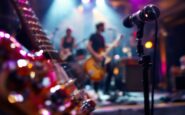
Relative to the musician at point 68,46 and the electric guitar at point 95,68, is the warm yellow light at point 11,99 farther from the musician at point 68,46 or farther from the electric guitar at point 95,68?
the musician at point 68,46

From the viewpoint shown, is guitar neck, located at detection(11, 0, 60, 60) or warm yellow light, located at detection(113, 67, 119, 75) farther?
warm yellow light, located at detection(113, 67, 119, 75)

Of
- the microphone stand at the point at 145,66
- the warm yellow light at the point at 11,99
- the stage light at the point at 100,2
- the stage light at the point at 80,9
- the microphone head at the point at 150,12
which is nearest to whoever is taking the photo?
the warm yellow light at the point at 11,99

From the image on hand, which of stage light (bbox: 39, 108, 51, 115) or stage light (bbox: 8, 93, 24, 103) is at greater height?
stage light (bbox: 8, 93, 24, 103)

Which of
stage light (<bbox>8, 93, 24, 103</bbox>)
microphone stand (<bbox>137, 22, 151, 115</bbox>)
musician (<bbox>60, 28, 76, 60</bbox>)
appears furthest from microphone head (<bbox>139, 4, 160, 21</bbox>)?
musician (<bbox>60, 28, 76, 60</bbox>)

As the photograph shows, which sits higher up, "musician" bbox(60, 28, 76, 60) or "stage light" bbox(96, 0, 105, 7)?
"stage light" bbox(96, 0, 105, 7)

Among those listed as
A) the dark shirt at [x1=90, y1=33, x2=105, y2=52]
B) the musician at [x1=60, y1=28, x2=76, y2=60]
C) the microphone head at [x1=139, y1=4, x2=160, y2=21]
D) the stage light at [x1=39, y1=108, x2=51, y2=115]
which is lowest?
the stage light at [x1=39, y1=108, x2=51, y2=115]

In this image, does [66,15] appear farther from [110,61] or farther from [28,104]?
[28,104]

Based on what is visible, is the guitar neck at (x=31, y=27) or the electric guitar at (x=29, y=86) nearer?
the electric guitar at (x=29, y=86)

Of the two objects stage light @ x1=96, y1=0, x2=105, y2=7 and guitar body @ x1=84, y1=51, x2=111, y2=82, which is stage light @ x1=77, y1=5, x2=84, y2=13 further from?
guitar body @ x1=84, y1=51, x2=111, y2=82

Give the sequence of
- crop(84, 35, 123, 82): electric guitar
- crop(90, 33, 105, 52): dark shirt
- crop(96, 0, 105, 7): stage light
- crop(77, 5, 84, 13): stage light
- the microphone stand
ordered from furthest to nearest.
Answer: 1. crop(77, 5, 84, 13): stage light
2. crop(96, 0, 105, 7): stage light
3. crop(84, 35, 123, 82): electric guitar
4. crop(90, 33, 105, 52): dark shirt
5. the microphone stand

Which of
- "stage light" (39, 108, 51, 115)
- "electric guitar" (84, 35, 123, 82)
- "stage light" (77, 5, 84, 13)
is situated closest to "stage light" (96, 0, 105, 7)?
"stage light" (77, 5, 84, 13)

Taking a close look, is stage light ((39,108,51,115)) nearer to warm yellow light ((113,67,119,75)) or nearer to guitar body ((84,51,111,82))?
guitar body ((84,51,111,82))

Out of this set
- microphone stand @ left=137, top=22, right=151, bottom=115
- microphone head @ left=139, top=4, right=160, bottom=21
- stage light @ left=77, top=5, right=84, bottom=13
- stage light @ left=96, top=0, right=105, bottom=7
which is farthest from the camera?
stage light @ left=77, top=5, right=84, bottom=13

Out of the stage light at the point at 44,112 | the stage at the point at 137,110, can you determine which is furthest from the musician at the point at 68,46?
the stage light at the point at 44,112
